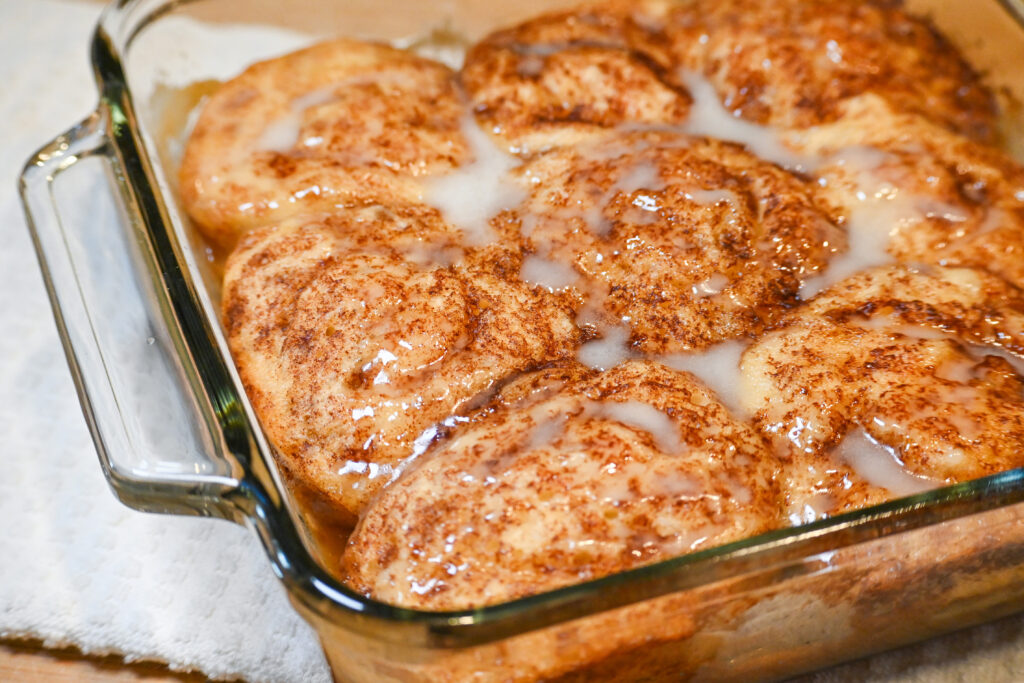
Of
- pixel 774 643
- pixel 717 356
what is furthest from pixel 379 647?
pixel 717 356

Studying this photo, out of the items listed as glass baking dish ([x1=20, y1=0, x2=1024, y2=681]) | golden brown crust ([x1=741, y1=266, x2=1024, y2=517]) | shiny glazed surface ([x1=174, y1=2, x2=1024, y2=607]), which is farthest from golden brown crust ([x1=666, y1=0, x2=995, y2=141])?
glass baking dish ([x1=20, y1=0, x2=1024, y2=681])

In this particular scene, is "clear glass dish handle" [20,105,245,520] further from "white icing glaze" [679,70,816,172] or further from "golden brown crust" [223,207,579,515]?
"white icing glaze" [679,70,816,172]

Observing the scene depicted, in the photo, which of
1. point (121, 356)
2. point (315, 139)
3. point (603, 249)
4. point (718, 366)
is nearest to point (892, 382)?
point (718, 366)

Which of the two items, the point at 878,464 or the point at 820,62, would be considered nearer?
the point at 878,464

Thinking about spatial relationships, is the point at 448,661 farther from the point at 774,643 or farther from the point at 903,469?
the point at 903,469

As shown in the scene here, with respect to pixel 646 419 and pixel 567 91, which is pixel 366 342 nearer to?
pixel 646 419
